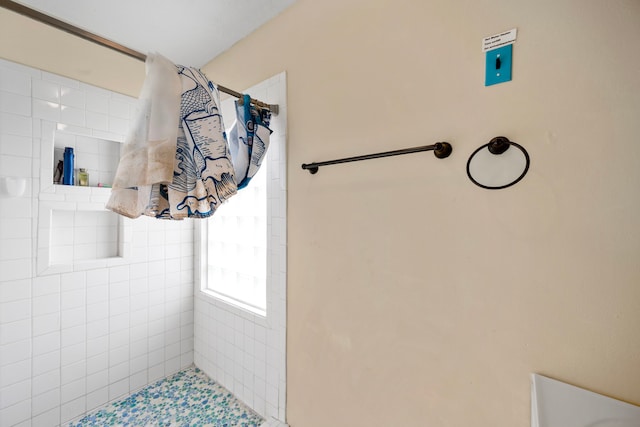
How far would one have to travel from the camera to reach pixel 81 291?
5.28 feet

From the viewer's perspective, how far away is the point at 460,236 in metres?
0.89

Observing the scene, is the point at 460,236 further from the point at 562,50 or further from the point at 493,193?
the point at 562,50

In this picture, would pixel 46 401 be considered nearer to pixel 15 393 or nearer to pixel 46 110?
pixel 15 393

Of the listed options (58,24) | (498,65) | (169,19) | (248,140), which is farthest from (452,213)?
(169,19)

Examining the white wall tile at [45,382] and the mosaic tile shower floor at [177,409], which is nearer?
the white wall tile at [45,382]

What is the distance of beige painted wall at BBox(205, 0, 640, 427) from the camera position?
0.68 metres

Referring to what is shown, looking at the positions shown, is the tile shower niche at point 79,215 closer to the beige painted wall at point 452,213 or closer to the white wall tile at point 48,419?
the beige painted wall at point 452,213

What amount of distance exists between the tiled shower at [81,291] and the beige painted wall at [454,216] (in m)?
0.37

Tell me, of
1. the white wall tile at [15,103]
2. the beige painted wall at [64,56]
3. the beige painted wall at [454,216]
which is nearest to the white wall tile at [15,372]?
the white wall tile at [15,103]

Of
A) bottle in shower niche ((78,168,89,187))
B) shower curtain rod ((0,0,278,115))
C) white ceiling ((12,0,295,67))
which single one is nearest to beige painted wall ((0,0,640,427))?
white ceiling ((12,0,295,67))

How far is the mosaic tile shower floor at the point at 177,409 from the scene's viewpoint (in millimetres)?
1551

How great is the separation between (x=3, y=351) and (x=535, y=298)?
234cm

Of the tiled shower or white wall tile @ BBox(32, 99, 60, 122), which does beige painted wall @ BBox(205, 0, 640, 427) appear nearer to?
the tiled shower

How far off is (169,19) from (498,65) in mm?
1589
